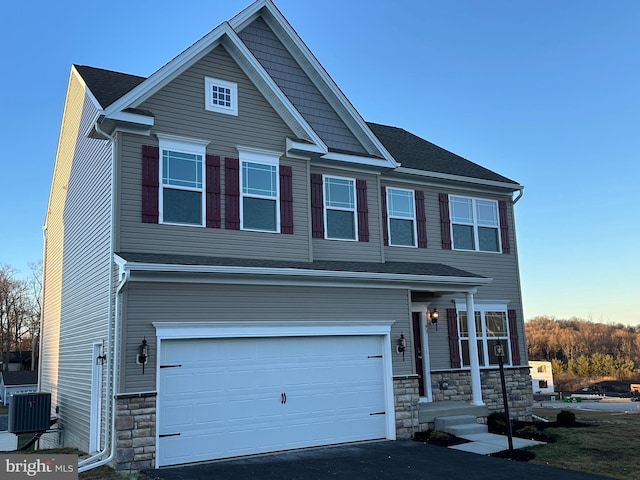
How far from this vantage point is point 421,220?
14.8 metres

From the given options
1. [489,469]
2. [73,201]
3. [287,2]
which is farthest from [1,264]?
[489,469]

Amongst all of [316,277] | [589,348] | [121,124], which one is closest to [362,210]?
[316,277]

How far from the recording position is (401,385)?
1195cm

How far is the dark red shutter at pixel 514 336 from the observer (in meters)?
15.4

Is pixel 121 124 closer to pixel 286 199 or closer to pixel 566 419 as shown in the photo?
pixel 286 199

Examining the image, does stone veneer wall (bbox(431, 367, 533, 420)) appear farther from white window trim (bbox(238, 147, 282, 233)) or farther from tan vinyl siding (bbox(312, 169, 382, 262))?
white window trim (bbox(238, 147, 282, 233))

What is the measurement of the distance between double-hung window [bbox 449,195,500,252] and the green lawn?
16.9ft

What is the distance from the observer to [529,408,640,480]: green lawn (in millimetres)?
8945

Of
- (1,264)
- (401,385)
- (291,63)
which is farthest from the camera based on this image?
(1,264)

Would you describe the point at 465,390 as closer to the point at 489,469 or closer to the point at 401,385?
the point at 401,385

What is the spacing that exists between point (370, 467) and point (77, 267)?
356 inches

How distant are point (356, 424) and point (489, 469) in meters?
3.13

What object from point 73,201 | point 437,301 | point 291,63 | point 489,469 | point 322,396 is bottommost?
point 489,469

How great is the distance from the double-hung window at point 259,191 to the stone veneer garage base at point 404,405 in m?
4.05
